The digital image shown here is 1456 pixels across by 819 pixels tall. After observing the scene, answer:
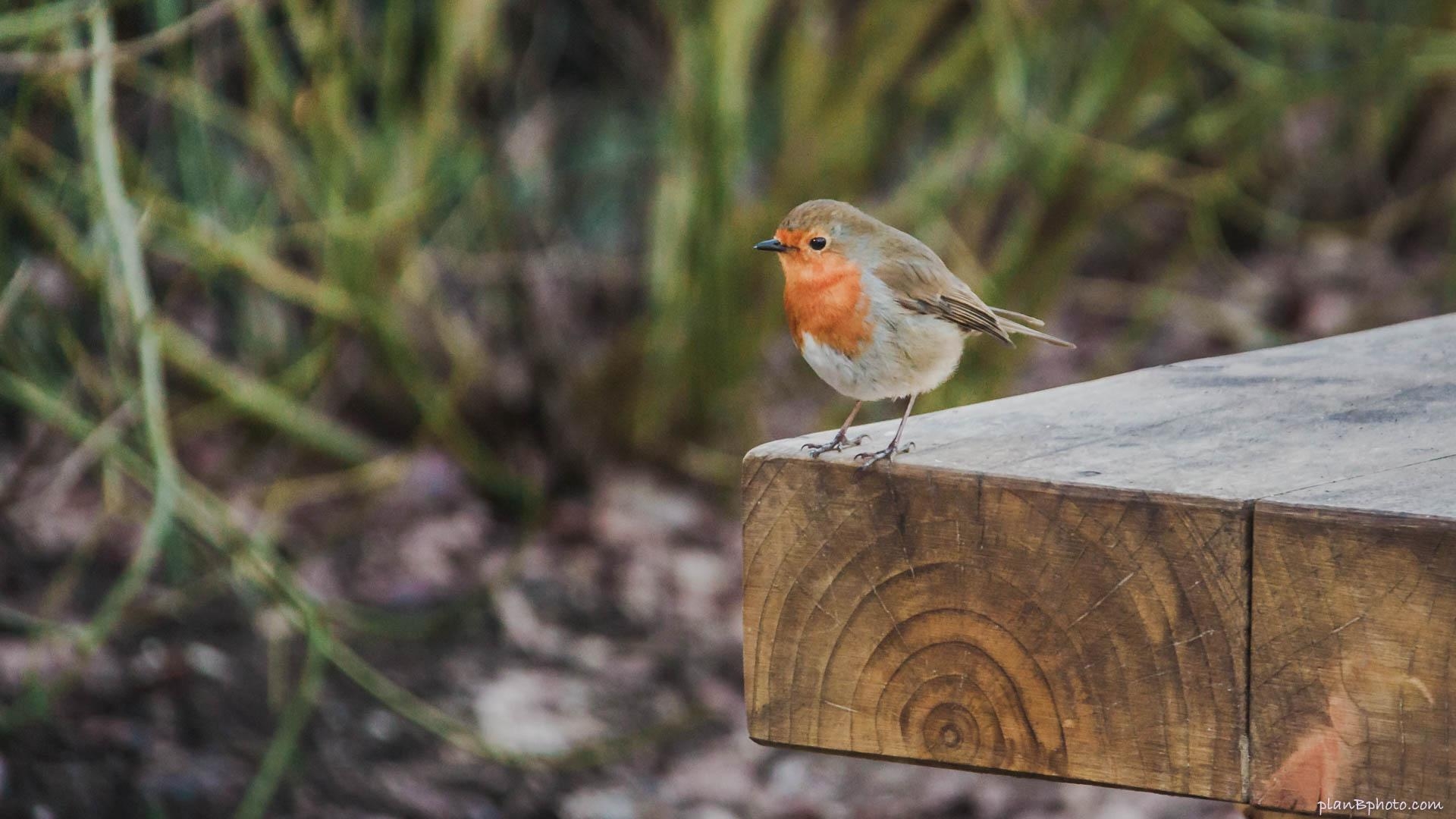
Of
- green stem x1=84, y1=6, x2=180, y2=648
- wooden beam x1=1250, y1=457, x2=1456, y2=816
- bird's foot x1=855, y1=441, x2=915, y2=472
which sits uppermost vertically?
green stem x1=84, y1=6, x2=180, y2=648

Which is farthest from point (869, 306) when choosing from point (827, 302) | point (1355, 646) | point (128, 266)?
point (128, 266)

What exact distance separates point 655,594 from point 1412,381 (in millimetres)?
2452

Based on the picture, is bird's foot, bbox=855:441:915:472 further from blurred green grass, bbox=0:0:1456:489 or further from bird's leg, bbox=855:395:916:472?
blurred green grass, bbox=0:0:1456:489

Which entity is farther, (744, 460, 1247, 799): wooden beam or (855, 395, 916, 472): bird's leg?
(855, 395, 916, 472): bird's leg

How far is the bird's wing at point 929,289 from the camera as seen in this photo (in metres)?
1.74

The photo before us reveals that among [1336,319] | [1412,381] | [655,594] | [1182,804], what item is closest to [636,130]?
[655,594]

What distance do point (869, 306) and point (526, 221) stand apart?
8.05 ft

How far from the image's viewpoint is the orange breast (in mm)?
1667

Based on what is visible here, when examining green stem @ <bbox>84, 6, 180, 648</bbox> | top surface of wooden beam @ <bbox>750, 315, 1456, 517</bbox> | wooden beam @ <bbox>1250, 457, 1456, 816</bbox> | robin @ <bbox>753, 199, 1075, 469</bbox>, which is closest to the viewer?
wooden beam @ <bbox>1250, 457, 1456, 816</bbox>

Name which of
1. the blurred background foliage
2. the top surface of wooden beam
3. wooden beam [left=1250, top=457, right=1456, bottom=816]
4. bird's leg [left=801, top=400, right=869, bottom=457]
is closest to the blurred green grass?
the blurred background foliage

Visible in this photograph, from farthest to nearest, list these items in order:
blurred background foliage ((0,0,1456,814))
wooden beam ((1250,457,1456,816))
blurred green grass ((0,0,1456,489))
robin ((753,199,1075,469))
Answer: blurred green grass ((0,0,1456,489)) < blurred background foliage ((0,0,1456,814)) < robin ((753,199,1075,469)) < wooden beam ((1250,457,1456,816))

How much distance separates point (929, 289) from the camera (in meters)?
1.76

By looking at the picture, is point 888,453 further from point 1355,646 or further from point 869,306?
point 869,306

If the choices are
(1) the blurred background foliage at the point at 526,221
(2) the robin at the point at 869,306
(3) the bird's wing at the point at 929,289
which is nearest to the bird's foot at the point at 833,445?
(2) the robin at the point at 869,306
